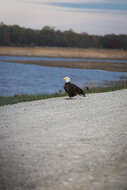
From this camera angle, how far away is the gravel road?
3.95m

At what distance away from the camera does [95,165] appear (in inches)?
172

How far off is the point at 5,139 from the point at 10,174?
1526mm

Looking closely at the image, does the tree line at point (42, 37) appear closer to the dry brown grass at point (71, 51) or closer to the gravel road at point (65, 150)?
the dry brown grass at point (71, 51)

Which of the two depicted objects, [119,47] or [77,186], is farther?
[119,47]

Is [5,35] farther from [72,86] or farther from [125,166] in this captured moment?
[125,166]

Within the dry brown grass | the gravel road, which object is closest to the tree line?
the dry brown grass

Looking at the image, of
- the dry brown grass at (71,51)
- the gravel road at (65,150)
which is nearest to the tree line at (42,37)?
the dry brown grass at (71,51)

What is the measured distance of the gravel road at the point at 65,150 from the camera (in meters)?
3.95

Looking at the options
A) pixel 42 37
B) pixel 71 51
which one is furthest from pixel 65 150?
pixel 42 37

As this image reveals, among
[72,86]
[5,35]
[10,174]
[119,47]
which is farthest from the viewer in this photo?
[5,35]

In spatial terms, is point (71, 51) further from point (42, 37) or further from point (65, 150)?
point (65, 150)

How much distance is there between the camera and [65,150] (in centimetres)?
489

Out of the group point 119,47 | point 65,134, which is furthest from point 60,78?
point 65,134

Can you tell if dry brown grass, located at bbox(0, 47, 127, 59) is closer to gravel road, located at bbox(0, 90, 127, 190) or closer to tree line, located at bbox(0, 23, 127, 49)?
tree line, located at bbox(0, 23, 127, 49)
